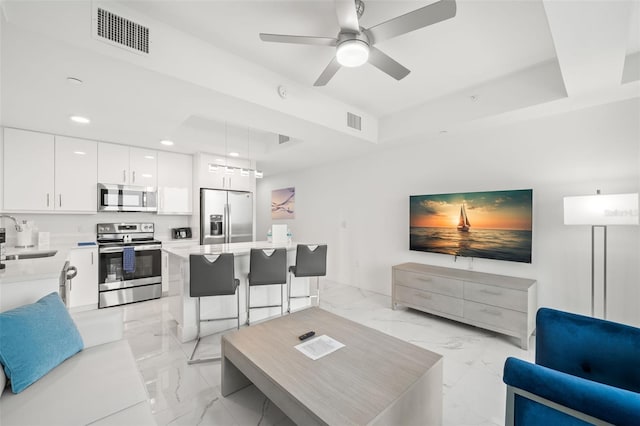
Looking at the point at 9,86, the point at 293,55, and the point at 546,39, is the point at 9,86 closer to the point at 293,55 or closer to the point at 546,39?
the point at 293,55

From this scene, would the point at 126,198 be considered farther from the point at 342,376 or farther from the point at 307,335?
the point at 342,376

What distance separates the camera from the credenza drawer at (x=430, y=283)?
323 centimetres

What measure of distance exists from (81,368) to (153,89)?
6.86 feet

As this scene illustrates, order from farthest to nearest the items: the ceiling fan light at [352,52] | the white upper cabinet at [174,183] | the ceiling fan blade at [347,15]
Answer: the white upper cabinet at [174,183]
the ceiling fan light at [352,52]
the ceiling fan blade at [347,15]

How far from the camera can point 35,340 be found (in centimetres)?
146

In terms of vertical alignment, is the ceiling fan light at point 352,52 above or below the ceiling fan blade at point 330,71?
below

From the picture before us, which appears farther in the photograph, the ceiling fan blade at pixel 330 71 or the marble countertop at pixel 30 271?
the ceiling fan blade at pixel 330 71

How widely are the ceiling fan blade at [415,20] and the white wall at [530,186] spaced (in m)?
2.30

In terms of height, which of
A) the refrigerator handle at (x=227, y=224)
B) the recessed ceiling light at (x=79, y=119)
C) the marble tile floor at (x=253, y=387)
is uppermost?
the recessed ceiling light at (x=79, y=119)

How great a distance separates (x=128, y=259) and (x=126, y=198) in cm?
95

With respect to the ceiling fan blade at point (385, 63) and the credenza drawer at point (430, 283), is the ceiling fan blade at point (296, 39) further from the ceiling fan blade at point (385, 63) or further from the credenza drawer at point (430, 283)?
the credenza drawer at point (430, 283)

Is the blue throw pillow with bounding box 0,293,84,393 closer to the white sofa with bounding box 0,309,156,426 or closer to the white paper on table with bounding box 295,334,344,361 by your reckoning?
the white sofa with bounding box 0,309,156,426

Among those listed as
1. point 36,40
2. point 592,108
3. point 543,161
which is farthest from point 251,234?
point 592,108

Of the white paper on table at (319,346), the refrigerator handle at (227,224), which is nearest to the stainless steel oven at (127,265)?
the refrigerator handle at (227,224)
